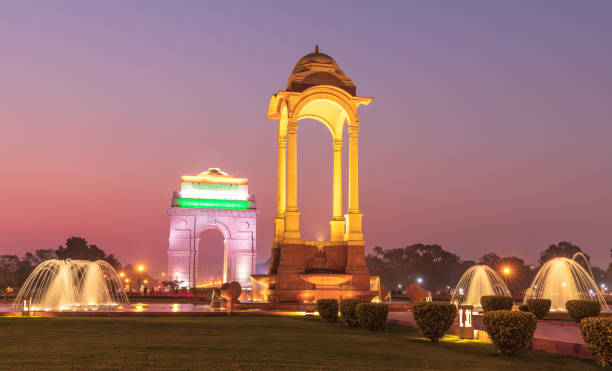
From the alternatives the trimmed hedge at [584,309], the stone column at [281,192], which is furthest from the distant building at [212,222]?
the trimmed hedge at [584,309]

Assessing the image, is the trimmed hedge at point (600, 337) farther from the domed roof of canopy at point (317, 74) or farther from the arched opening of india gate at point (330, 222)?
the domed roof of canopy at point (317, 74)

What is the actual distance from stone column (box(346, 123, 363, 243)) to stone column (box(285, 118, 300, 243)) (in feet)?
9.02

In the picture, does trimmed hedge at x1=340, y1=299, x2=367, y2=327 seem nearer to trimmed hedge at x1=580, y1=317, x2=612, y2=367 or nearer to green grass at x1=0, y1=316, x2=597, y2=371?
green grass at x1=0, y1=316, x2=597, y2=371

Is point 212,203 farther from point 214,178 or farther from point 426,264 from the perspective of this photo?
point 426,264

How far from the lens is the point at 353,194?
3131 centimetres

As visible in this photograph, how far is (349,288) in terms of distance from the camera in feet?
96.9

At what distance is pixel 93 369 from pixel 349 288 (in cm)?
2138

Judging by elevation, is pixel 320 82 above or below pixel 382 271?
above

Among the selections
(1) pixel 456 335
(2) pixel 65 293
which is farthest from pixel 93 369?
(2) pixel 65 293

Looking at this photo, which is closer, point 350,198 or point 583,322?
point 583,322

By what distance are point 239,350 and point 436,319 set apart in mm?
5545

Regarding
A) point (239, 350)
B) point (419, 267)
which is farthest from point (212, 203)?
point (239, 350)

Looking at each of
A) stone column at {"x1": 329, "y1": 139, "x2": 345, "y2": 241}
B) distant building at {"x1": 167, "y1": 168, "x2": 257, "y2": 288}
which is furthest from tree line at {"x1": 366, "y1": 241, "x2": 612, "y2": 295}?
stone column at {"x1": 329, "y1": 139, "x2": 345, "y2": 241}

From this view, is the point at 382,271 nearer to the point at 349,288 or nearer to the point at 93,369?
the point at 349,288
